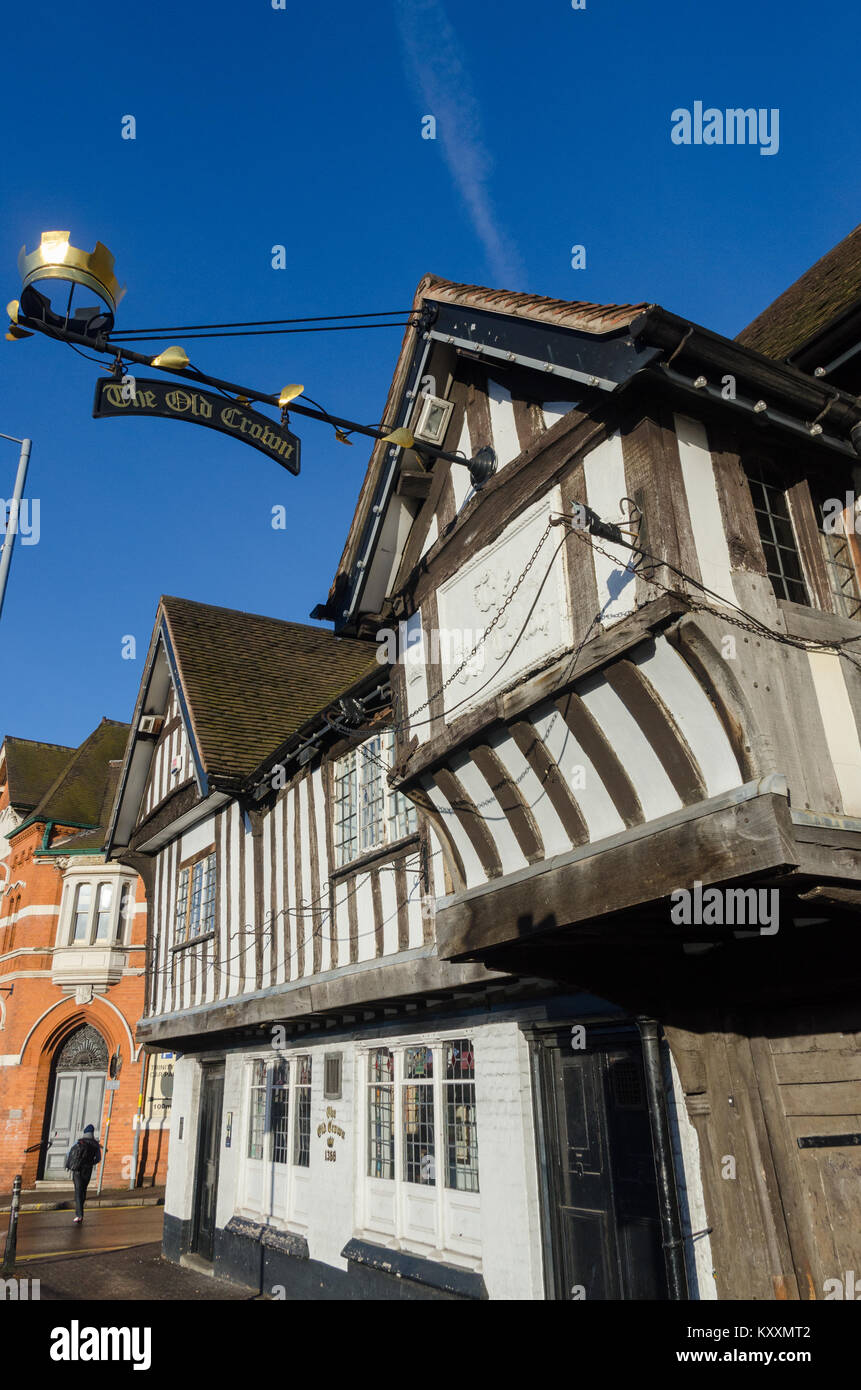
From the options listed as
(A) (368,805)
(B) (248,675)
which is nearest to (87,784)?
(B) (248,675)

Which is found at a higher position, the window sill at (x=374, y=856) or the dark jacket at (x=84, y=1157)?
the window sill at (x=374, y=856)

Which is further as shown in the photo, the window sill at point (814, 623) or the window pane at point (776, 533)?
the window pane at point (776, 533)

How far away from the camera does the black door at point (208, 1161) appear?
45.0 ft

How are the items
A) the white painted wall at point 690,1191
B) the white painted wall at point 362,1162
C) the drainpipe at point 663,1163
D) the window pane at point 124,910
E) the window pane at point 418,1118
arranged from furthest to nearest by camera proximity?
the window pane at point 124,910, the window pane at point 418,1118, the white painted wall at point 362,1162, the white painted wall at point 690,1191, the drainpipe at point 663,1163

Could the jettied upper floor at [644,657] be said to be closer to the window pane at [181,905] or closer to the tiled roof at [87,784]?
the window pane at [181,905]

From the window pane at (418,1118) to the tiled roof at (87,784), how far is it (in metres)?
20.4

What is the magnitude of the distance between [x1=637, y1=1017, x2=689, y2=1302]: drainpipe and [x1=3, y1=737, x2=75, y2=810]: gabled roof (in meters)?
26.4

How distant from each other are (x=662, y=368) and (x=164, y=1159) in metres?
26.7

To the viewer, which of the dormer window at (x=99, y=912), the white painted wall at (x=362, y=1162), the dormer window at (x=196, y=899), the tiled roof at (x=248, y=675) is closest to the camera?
the white painted wall at (x=362, y=1162)

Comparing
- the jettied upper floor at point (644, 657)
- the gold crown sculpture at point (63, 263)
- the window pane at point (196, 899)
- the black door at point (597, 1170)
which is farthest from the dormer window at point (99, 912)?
the gold crown sculpture at point (63, 263)

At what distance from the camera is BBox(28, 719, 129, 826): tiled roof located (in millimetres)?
27406
